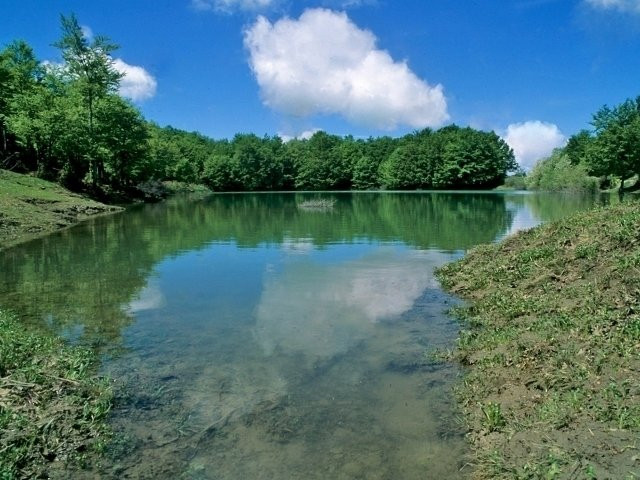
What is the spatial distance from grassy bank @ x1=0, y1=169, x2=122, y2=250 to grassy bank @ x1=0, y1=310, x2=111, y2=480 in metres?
18.8

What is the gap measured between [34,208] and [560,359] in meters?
35.9

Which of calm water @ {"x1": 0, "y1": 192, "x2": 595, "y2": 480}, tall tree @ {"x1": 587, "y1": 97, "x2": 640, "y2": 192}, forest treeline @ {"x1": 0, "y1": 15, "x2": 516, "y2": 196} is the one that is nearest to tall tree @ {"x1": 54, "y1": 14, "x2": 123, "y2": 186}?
forest treeline @ {"x1": 0, "y1": 15, "x2": 516, "y2": 196}

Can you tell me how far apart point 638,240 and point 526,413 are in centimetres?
660

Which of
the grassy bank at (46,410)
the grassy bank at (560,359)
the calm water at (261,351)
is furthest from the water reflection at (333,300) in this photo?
the grassy bank at (46,410)

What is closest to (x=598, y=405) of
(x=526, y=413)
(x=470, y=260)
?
(x=526, y=413)

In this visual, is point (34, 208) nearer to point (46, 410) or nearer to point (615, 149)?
point (46, 410)

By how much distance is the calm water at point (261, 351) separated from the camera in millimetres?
6500

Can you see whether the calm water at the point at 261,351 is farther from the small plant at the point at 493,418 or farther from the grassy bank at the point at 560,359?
the grassy bank at the point at 560,359

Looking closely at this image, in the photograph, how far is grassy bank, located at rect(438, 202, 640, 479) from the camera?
569 cm

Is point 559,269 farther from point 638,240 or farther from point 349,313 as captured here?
point 349,313

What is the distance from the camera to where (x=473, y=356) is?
31.0 feet

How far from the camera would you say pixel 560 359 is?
770 centimetres

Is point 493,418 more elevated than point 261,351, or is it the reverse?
point 493,418

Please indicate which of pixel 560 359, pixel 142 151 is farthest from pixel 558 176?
pixel 560 359
